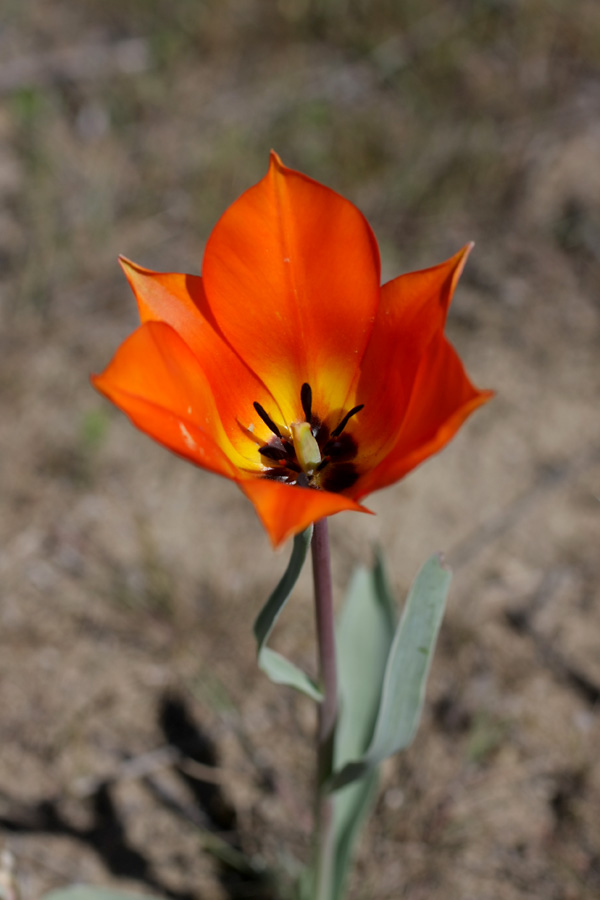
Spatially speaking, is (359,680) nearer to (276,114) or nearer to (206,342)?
(206,342)

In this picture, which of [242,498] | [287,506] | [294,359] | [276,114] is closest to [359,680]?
[294,359]

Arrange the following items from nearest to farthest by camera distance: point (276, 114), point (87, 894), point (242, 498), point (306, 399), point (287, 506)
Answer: point (287, 506) < point (306, 399) < point (87, 894) < point (242, 498) < point (276, 114)

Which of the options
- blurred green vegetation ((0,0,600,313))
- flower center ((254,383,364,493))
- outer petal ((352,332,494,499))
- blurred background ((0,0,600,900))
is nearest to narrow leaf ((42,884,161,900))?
blurred background ((0,0,600,900))

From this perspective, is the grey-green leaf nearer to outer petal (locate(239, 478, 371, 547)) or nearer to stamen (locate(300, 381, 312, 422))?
stamen (locate(300, 381, 312, 422))

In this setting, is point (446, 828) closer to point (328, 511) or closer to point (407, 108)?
point (328, 511)

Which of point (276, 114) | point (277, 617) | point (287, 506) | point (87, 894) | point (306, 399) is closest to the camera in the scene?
point (287, 506)

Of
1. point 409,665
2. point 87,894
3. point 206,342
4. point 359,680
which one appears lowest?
point 87,894

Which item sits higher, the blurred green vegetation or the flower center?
the blurred green vegetation
